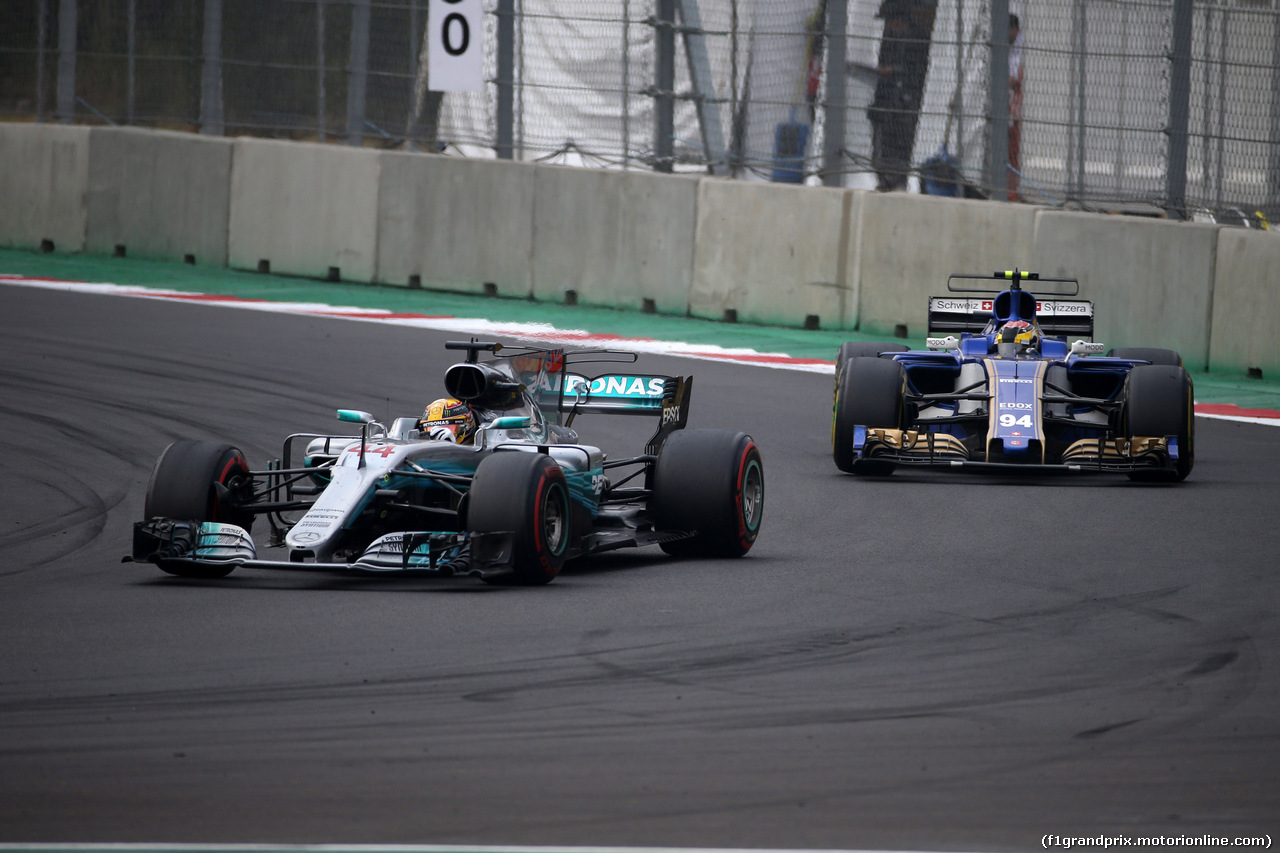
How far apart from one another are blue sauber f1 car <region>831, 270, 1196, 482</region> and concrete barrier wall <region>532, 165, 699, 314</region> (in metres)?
6.26

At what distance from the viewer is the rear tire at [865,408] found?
1241 cm

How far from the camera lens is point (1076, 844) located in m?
4.90

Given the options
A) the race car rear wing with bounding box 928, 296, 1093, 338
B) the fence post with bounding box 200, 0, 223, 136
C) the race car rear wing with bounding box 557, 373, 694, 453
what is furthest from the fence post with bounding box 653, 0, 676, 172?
the race car rear wing with bounding box 557, 373, 694, 453

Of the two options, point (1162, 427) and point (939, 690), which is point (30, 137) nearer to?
point (1162, 427)

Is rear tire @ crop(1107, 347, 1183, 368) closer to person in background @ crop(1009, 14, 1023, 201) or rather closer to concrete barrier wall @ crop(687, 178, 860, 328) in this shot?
person in background @ crop(1009, 14, 1023, 201)

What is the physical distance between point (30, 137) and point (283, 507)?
50.2 feet

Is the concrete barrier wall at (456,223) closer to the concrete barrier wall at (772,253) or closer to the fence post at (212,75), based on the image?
the concrete barrier wall at (772,253)

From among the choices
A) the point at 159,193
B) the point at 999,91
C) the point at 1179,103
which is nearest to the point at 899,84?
the point at 999,91

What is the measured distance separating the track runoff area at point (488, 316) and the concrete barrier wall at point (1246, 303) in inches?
8.5

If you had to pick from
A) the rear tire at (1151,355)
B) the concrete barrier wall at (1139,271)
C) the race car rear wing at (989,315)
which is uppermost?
the concrete barrier wall at (1139,271)

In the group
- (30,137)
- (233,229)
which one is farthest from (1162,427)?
(30,137)

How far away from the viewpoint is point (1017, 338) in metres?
13.3

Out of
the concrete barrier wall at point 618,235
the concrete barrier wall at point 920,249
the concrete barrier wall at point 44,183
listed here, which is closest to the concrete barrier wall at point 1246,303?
the concrete barrier wall at point 618,235

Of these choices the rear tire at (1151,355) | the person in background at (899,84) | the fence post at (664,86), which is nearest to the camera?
the rear tire at (1151,355)
